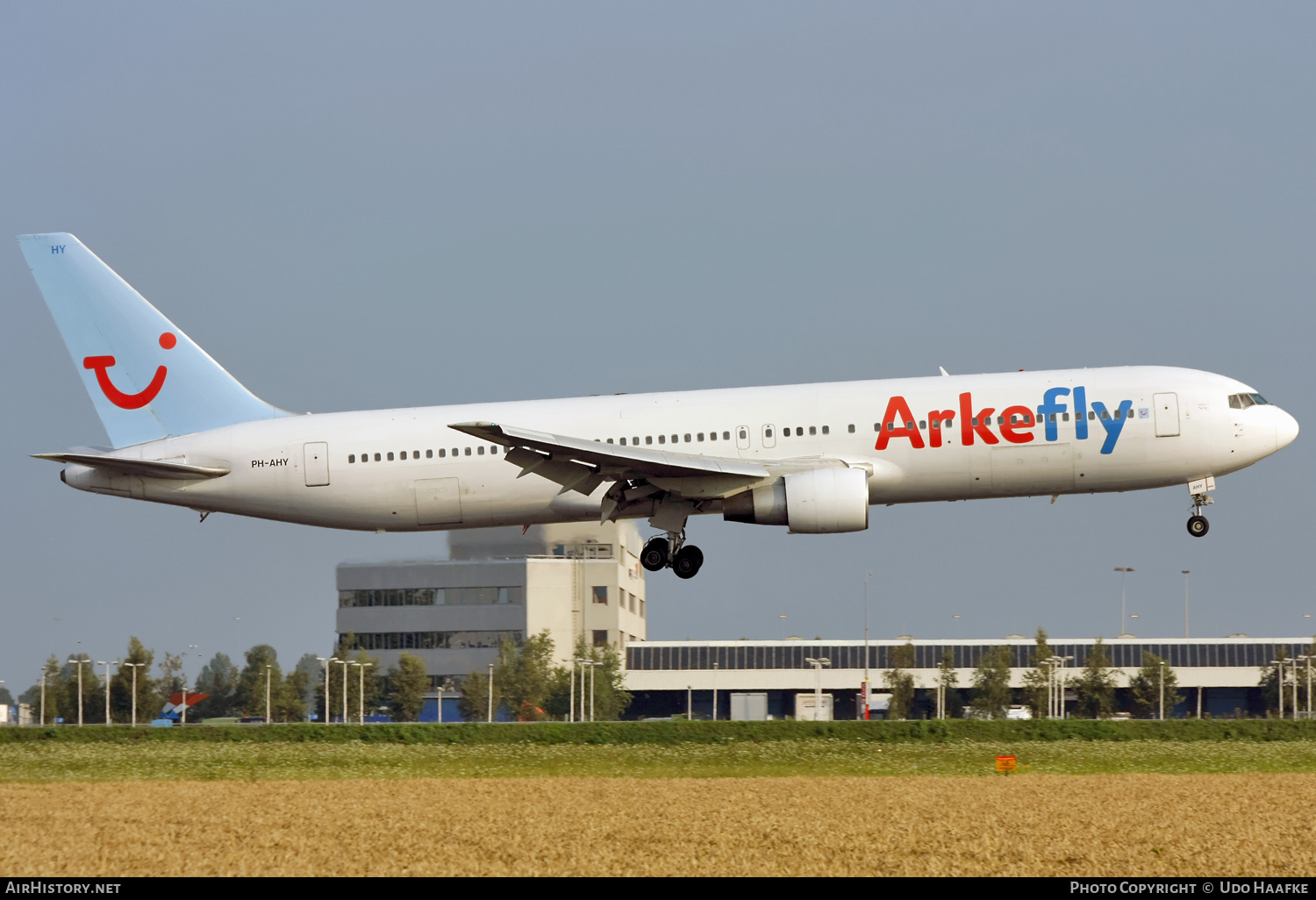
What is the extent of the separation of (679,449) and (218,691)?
68.6 meters

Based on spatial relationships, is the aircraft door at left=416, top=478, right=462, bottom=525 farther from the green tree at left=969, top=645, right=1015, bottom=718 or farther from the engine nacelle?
the green tree at left=969, top=645, right=1015, bottom=718

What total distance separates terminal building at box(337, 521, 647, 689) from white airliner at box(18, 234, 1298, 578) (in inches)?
2348

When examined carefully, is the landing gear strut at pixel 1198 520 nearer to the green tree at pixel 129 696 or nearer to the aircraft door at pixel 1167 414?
the aircraft door at pixel 1167 414

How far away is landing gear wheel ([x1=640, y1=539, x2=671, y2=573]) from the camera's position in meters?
33.1

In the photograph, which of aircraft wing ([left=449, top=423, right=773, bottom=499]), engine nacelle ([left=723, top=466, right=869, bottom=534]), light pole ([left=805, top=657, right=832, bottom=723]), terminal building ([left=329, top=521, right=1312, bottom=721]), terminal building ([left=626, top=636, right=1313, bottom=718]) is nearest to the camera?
aircraft wing ([left=449, top=423, right=773, bottom=499])

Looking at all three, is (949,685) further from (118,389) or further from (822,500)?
(118,389)

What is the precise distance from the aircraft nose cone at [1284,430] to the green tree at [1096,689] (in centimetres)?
3842

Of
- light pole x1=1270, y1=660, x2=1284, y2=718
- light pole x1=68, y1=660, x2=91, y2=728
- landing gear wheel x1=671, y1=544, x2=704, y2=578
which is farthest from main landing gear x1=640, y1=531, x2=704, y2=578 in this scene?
light pole x1=68, y1=660, x2=91, y2=728

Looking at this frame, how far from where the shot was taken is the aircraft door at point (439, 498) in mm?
32531

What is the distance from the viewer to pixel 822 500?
29.8 m

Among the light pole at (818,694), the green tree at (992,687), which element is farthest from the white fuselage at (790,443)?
the green tree at (992,687)

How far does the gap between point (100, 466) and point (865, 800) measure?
1931 centimetres

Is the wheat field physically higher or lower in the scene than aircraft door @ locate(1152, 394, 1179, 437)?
lower
